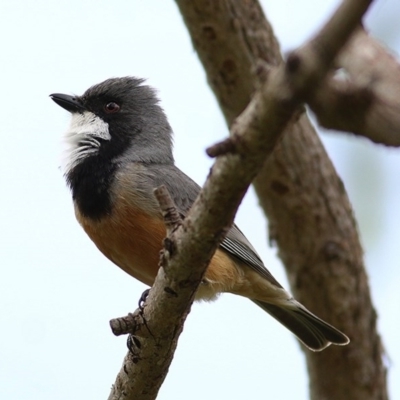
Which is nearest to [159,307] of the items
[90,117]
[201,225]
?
[201,225]

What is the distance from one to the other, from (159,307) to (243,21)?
3.75 metres

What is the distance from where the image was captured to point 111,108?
714cm

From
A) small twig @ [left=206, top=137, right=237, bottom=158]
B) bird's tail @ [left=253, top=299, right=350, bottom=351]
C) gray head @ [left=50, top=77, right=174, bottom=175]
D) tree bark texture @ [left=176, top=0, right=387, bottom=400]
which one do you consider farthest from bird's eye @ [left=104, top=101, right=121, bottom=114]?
small twig @ [left=206, top=137, right=237, bottom=158]

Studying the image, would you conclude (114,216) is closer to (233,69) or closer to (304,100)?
(233,69)

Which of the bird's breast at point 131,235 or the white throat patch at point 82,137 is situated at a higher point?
the white throat patch at point 82,137

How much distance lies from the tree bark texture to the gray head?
778 mm

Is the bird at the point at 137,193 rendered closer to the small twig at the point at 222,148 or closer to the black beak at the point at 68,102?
the black beak at the point at 68,102

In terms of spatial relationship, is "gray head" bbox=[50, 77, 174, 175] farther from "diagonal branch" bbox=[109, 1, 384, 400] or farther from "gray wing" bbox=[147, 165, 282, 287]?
"diagonal branch" bbox=[109, 1, 384, 400]

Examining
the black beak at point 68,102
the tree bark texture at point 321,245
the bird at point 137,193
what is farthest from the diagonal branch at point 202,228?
the tree bark texture at point 321,245

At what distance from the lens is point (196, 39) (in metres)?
7.24

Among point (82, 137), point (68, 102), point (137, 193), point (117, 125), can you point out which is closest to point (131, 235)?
point (137, 193)

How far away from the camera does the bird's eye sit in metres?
7.10

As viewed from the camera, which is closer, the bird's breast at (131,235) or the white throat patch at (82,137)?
the bird's breast at (131,235)

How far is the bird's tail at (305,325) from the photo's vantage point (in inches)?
274
